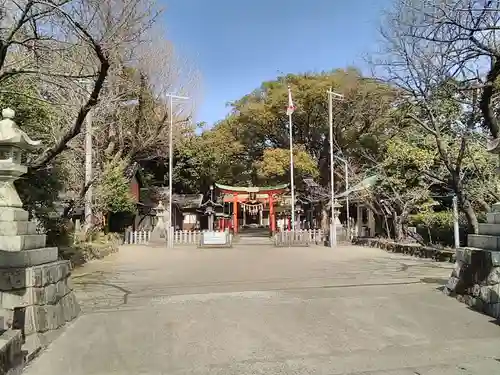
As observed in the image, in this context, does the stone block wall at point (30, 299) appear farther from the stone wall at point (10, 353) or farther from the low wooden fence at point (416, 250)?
the low wooden fence at point (416, 250)

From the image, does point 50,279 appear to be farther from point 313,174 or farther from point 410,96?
point 313,174

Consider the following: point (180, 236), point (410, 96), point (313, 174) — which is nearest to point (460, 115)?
point (410, 96)

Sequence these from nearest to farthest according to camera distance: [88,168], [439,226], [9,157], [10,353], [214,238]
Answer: [10,353]
[9,157]
[88,168]
[439,226]
[214,238]

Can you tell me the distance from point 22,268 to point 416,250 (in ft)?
52.1

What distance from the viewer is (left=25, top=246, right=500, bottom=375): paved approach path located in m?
5.18

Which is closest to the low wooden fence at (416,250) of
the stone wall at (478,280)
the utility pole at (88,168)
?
the stone wall at (478,280)

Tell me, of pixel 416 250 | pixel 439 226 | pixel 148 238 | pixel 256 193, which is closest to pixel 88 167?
pixel 148 238

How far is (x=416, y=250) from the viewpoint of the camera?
Answer: 18.6 m

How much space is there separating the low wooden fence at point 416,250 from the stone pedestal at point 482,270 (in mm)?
7734

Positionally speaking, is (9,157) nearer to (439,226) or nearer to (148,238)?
(439,226)

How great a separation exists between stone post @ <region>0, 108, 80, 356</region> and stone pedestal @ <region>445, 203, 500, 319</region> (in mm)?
6505

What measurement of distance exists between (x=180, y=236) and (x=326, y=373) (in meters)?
26.1

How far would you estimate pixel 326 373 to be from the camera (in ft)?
16.1

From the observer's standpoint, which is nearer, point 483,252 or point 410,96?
point 483,252
